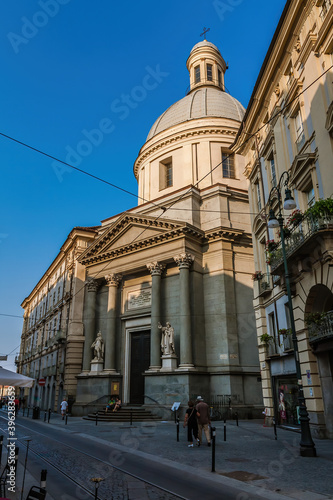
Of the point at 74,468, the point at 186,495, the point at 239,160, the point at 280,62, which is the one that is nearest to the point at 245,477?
the point at 186,495

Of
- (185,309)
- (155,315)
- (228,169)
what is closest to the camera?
(185,309)

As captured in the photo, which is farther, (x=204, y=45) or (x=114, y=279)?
(x=204, y=45)

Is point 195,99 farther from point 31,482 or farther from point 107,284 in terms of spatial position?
point 31,482

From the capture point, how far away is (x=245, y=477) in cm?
884

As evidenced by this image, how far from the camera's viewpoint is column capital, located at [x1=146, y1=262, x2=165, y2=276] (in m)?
29.4

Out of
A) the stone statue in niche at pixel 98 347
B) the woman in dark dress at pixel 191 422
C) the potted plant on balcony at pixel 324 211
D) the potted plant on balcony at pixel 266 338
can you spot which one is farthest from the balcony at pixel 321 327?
the stone statue in niche at pixel 98 347

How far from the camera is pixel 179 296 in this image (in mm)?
28812

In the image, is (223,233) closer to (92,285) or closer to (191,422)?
(92,285)

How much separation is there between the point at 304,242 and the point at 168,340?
15.5 meters

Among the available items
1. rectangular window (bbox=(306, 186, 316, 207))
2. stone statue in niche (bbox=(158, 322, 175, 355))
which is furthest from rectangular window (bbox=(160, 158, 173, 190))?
rectangular window (bbox=(306, 186, 316, 207))

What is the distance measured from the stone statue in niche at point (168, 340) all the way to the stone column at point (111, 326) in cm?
535

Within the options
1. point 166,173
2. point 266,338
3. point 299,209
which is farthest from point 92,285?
point 299,209

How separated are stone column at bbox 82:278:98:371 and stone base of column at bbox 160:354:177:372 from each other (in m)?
8.02

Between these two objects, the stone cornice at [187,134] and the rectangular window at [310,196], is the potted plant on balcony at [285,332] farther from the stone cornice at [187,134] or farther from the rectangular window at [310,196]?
the stone cornice at [187,134]
